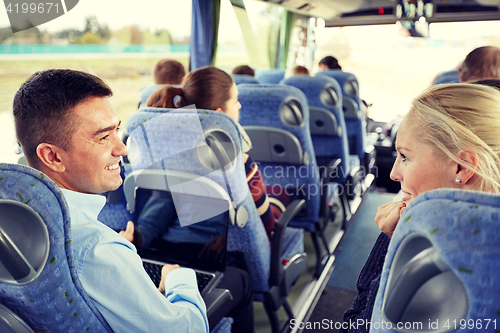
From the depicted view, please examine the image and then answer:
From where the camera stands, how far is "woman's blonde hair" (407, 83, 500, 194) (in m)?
0.78

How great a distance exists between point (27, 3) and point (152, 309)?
1955mm

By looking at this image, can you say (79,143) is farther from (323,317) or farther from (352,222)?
(352,222)

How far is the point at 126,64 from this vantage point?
3.16 meters

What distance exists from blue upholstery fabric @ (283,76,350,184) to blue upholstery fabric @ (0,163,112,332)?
2415 mm

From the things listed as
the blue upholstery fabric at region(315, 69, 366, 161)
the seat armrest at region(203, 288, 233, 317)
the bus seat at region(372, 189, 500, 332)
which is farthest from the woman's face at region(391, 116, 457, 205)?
the blue upholstery fabric at region(315, 69, 366, 161)

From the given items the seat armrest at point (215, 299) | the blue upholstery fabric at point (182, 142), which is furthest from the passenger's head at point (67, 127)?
the seat armrest at point (215, 299)

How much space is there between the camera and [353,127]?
11.5 feet

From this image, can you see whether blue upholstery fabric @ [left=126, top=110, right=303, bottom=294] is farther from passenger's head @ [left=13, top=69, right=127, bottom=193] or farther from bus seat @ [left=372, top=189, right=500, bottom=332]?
bus seat @ [left=372, top=189, right=500, bottom=332]

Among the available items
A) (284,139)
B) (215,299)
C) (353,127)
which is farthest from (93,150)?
(353,127)

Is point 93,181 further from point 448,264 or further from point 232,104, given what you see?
point 232,104

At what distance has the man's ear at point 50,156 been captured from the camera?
2.95 ft

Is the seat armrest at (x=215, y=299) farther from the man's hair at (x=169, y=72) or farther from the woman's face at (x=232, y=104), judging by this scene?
the man's hair at (x=169, y=72)

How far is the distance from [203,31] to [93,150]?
11.6ft

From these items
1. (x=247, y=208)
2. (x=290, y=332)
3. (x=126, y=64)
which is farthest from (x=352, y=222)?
(x=126, y=64)
